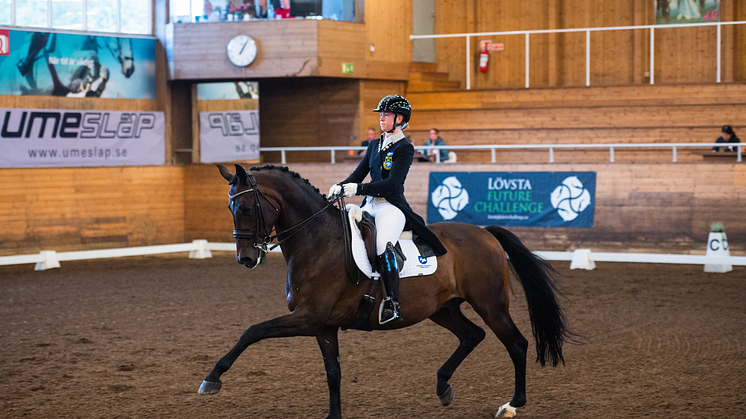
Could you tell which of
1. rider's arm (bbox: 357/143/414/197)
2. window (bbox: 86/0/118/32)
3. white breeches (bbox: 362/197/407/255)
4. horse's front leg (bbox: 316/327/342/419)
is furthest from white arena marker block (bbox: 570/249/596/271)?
window (bbox: 86/0/118/32)

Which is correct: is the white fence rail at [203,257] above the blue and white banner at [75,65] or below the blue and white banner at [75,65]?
below

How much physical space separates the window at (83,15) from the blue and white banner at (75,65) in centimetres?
24

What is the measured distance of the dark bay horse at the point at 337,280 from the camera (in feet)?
15.1

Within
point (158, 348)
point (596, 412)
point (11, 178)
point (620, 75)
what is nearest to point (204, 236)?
point (11, 178)

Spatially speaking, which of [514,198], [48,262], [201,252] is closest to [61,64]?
[48,262]

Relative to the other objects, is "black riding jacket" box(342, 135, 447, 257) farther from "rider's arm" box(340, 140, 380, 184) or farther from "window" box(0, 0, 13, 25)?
"window" box(0, 0, 13, 25)

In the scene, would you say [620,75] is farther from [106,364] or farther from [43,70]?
[106,364]

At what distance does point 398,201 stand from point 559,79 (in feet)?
49.6

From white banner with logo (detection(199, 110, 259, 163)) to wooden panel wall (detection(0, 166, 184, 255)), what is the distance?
2.70 feet

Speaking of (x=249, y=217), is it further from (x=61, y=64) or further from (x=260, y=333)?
(x=61, y=64)

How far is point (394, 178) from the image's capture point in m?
4.96

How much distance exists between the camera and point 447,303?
17.7 feet

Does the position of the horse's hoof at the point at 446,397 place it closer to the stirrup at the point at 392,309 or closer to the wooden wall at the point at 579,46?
the stirrup at the point at 392,309

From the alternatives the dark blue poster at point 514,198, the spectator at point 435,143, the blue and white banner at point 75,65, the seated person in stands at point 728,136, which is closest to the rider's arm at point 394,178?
the dark blue poster at point 514,198
